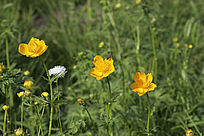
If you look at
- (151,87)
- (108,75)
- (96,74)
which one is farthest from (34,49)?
(151,87)

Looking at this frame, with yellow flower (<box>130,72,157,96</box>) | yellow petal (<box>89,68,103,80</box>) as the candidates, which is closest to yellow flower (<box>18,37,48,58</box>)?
yellow petal (<box>89,68,103,80</box>)

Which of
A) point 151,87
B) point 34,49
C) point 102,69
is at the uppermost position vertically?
point 34,49

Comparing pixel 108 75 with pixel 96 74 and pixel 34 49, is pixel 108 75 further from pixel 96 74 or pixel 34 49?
pixel 34 49

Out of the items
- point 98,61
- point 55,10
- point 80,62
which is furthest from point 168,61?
Answer: point 55,10

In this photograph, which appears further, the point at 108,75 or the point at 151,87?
the point at 108,75

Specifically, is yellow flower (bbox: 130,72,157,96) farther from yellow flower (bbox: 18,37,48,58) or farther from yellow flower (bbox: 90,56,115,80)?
yellow flower (bbox: 18,37,48,58)

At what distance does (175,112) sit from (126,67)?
533mm

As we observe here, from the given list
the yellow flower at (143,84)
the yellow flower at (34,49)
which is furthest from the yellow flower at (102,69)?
the yellow flower at (34,49)

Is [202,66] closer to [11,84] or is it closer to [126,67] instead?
[126,67]

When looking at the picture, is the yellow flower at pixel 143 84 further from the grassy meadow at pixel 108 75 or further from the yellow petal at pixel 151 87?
the grassy meadow at pixel 108 75

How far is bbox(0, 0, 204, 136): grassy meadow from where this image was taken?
1429 millimetres

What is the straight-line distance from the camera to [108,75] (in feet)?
4.79

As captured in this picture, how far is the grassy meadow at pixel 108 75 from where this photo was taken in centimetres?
143

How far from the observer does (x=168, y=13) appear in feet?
10.2
